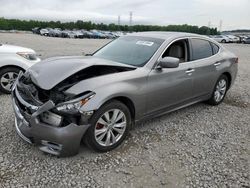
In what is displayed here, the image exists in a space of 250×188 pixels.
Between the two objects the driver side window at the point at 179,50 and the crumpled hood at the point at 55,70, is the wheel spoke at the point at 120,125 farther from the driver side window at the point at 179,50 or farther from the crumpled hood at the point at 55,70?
the driver side window at the point at 179,50

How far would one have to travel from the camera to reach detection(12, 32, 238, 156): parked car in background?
3.22m

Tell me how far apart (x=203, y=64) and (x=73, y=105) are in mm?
2888

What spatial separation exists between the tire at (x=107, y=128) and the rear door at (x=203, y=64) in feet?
5.80

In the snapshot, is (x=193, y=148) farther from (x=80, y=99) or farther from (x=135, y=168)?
(x=80, y=99)

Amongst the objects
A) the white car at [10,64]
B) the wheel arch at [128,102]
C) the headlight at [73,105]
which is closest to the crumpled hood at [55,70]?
the headlight at [73,105]

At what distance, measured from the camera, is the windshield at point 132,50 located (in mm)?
4266

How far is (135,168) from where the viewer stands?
3355mm

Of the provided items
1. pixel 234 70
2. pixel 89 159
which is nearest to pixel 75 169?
pixel 89 159

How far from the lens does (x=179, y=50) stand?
480cm

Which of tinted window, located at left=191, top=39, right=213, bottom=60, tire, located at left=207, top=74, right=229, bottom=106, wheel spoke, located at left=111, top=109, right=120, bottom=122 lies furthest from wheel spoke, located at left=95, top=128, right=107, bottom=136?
tire, located at left=207, top=74, right=229, bottom=106

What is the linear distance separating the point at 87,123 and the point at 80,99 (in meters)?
0.30

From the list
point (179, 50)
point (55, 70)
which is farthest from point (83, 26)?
point (55, 70)

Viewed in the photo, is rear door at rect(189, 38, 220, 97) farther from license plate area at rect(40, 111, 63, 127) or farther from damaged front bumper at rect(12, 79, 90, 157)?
license plate area at rect(40, 111, 63, 127)

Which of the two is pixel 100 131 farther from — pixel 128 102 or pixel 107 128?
pixel 128 102
